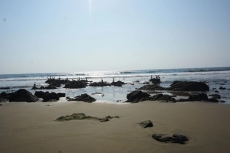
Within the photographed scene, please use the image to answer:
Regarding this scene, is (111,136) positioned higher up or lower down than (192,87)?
higher up

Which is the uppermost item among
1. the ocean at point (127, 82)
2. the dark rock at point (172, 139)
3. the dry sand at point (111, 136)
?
the dark rock at point (172, 139)

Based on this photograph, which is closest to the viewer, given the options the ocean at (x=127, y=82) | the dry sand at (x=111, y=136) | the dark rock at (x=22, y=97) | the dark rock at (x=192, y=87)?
the dry sand at (x=111, y=136)

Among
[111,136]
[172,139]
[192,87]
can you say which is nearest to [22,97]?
[111,136]

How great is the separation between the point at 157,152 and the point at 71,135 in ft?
11.0

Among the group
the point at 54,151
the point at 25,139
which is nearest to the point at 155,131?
the point at 54,151

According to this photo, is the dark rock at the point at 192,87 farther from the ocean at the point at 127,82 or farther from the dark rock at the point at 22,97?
the dark rock at the point at 22,97

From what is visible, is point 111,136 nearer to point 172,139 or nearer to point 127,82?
point 172,139

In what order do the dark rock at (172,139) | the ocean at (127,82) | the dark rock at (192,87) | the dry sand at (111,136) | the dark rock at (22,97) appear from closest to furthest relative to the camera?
the dry sand at (111,136)
the dark rock at (172,139)
the dark rock at (22,97)
the ocean at (127,82)
the dark rock at (192,87)

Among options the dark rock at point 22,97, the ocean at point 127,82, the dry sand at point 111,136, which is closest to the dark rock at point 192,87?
the ocean at point 127,82

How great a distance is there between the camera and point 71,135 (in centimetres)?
715

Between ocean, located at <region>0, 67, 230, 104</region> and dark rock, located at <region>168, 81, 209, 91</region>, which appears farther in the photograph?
dark rock, located at <region>168, 81, 209, 91</region>

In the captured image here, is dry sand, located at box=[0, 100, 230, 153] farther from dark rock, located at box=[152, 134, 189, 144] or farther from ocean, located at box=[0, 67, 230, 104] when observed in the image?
ocean, located at box=[0, 67, 230, 104]

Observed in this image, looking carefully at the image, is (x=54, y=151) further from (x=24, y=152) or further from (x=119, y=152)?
(x=119, y=152)

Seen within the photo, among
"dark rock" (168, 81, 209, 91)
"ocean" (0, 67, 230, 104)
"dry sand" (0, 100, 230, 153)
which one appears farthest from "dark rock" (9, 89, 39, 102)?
"dark rock" (168, 81, 209, 91)
